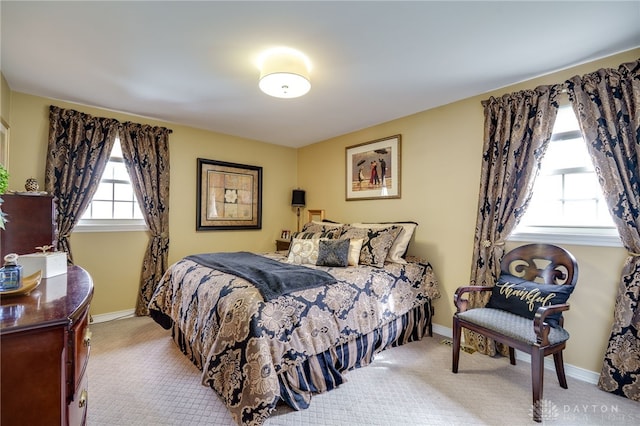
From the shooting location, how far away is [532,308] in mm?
2115

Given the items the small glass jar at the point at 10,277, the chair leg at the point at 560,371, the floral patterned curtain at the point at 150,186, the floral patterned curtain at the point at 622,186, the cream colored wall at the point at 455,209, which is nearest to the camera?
the small glass jar at the point at 10,277

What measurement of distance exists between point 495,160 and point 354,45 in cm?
165

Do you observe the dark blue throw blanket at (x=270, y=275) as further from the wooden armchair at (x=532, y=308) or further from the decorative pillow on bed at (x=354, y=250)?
the wooden armchair at (x=532, y=308)

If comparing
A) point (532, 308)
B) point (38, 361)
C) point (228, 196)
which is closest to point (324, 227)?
point (228, 196)

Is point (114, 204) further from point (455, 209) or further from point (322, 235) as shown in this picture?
point (455, 209)

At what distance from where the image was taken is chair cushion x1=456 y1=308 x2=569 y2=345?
1.91 m

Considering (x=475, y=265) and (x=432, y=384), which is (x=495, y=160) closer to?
(x=475, y=265)

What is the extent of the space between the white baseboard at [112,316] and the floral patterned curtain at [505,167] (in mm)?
3752

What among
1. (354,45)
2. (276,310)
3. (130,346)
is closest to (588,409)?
(276,310)

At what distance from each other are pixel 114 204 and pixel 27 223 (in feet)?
3.99

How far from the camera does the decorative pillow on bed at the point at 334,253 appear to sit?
2.90m

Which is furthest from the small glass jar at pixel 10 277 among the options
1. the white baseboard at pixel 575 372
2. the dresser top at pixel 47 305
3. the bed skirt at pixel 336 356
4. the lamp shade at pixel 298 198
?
the lamp shade at pixel 298 198

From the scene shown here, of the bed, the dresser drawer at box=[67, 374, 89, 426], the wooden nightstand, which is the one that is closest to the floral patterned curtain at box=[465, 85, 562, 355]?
the bed

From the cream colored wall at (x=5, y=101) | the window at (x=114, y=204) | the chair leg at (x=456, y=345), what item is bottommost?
the chair leg at (x=456, y=345)
